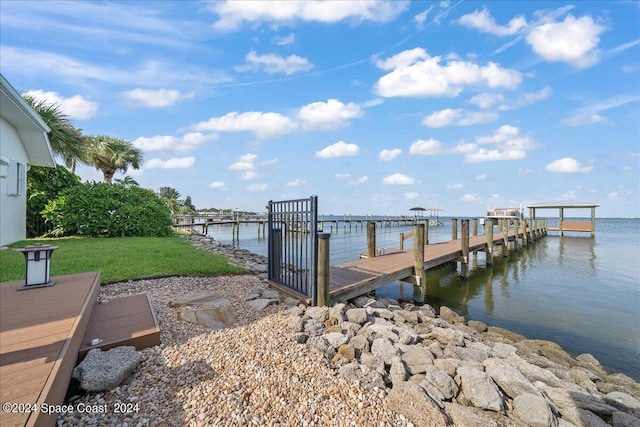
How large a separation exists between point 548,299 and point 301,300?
26.9ft

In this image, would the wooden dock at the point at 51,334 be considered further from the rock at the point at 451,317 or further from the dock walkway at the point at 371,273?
the rock at the point at 451,317

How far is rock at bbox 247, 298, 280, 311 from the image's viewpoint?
183 inches

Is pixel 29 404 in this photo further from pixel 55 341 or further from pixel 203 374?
pixel 203 374

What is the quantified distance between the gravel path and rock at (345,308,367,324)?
3.87 ft

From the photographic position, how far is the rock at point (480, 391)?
2.84 metres

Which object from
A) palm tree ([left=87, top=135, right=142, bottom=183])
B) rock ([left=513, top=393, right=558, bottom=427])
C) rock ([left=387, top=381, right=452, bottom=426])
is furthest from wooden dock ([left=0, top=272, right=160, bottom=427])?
palm tree ([left=87, top=135, right=142, bottom=183])

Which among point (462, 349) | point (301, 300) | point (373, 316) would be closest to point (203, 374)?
Answer: point (301, 300)

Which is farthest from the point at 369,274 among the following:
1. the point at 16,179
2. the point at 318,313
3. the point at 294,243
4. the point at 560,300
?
the point at 16,179

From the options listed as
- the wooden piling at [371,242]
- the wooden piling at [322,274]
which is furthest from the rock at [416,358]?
the wooden piling at [371,242]

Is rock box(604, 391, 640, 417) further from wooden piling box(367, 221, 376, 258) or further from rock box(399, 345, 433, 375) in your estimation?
wooden piling box(367, 221, 376, 258)

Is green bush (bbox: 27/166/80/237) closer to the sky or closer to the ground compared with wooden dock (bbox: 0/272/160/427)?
closer to the sky

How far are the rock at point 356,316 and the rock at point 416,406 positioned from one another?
1691 millimetres

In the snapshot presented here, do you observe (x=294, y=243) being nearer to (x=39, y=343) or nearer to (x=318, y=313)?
(x=318, y=313)

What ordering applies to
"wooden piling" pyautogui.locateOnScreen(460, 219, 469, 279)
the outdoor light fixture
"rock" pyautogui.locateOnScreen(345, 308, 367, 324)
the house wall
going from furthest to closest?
"wooden piling" pyautogui.locateOnScreen(460, 219, 469, 279)
the house wall
"rock" pyautogui.locateOnScreen(345, 308, 367, 324)
the outdoor light fixture
